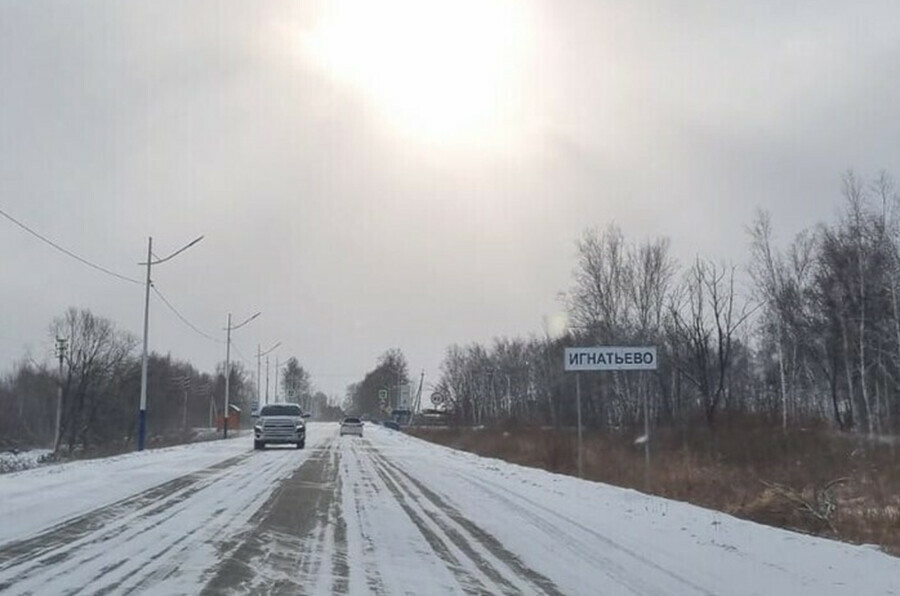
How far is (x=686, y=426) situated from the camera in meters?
39.7

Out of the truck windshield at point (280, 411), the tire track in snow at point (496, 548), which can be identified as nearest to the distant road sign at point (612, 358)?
the tire track in snow at point (496, 548)

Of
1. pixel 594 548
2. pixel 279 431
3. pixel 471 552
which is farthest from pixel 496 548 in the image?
pixel 279 431

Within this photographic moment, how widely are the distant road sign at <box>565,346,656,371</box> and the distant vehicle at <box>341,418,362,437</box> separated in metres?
54.7

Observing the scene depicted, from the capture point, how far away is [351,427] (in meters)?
77.1

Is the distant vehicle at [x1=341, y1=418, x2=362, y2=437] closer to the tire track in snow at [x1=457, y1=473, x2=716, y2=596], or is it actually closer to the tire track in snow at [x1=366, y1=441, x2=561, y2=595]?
the tire track in snow at [x1=457, y1=473, x2=716, y2=596]

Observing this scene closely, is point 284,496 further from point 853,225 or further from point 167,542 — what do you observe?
point 853,225

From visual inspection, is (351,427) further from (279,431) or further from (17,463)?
(17,463)

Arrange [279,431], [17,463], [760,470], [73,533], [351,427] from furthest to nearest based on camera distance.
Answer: [351,427] → [17,463] → [279,431] → [760,470] → [73,533]

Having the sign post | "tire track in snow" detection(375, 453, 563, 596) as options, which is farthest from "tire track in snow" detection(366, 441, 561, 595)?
the sign post

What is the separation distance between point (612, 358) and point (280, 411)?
29292 mm

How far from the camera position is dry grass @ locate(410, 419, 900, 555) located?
51.3 ft

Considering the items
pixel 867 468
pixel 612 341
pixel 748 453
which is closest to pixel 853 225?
pixel 612 341

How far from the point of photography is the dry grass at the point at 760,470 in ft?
51.3

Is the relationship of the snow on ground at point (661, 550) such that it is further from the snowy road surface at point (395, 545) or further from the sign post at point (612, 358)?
the sign post at point (612, 358)
